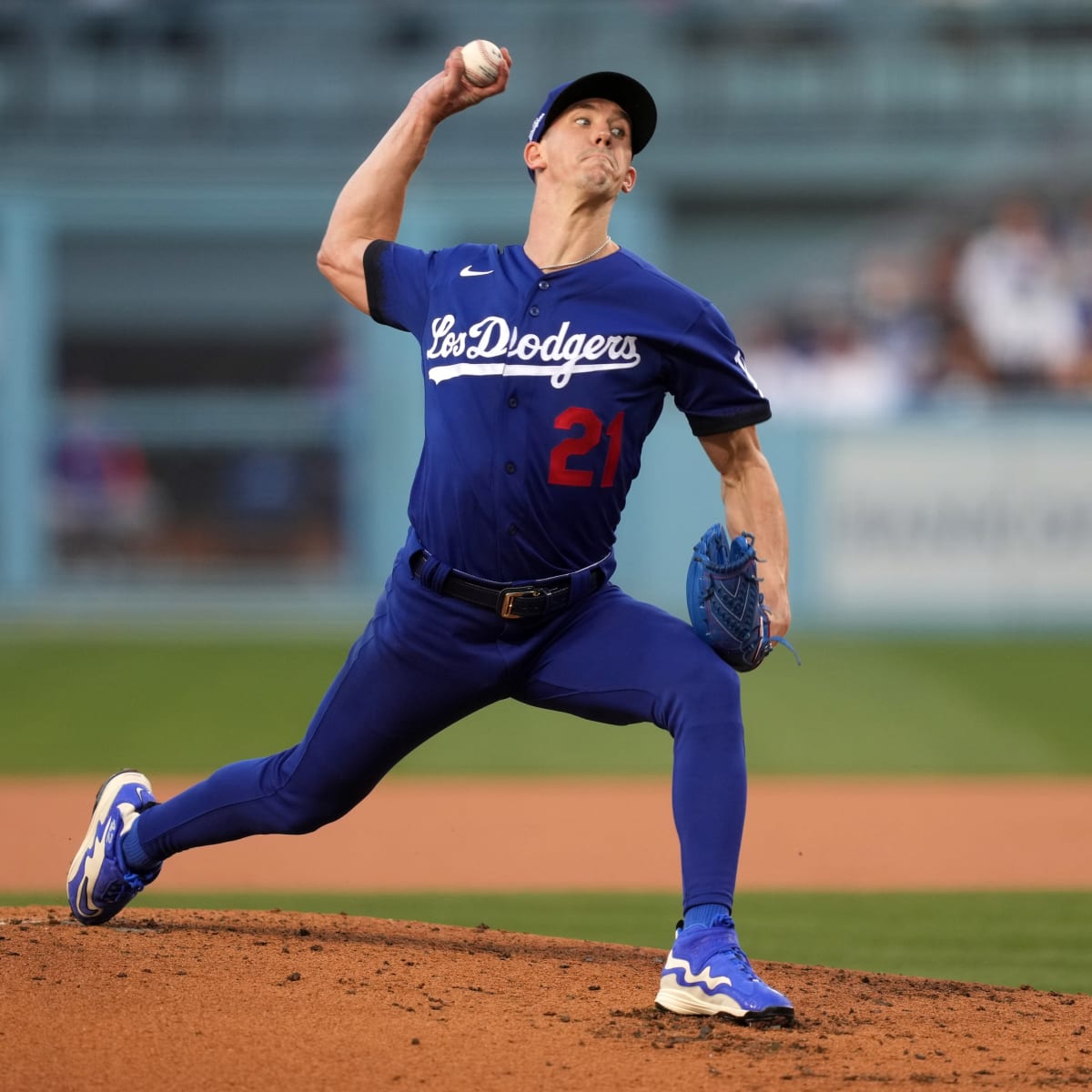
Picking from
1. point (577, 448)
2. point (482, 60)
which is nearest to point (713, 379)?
point (577, 448)

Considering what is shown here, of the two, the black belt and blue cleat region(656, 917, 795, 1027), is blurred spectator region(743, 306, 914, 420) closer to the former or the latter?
the black belt

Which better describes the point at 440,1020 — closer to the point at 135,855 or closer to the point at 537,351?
the point at 135,855

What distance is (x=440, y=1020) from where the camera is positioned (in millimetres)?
3771

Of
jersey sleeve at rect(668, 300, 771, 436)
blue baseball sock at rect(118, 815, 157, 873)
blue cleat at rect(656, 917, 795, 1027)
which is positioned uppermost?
jersey sleeve at rect(668, 300, 771, 436)

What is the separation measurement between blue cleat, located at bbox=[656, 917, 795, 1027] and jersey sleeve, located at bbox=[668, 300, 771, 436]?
44.2 inches

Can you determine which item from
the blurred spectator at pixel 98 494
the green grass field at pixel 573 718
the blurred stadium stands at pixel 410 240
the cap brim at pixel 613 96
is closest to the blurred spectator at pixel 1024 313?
the blurred stadium stands at pixel 410 240

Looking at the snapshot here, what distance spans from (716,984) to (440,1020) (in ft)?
1.92

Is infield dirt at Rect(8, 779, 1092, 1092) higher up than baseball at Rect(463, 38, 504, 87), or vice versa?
baseball at Rect(463, 38, 504, 87)

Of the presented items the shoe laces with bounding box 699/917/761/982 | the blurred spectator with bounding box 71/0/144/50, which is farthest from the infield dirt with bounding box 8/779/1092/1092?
the blurred spectator with bounding box 71/0/144/50

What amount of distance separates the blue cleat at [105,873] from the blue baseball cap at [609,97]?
189cm

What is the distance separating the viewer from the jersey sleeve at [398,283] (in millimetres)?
4238

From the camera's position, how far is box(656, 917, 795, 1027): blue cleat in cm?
372

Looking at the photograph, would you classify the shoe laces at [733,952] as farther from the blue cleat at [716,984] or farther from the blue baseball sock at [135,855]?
the blue baseball sock at [135,855]

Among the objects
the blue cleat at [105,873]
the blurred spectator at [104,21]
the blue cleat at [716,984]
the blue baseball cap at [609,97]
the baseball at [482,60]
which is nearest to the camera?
the blue cleat at [716,984]
